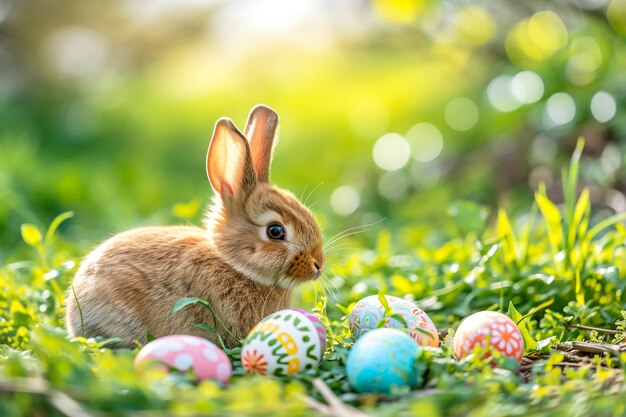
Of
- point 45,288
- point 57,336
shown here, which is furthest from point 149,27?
point 57,336

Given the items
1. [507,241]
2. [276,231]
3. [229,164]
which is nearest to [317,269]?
[276,231]

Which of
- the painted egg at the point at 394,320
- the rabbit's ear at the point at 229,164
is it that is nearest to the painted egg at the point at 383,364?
the painted egg at the point at 394,320

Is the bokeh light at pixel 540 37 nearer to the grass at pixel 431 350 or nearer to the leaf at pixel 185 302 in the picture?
the grass at pixel 431 350

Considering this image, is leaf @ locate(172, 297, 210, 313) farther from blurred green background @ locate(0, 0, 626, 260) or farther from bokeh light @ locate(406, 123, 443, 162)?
bokeh light @ locate(406, 123, 443, 162)

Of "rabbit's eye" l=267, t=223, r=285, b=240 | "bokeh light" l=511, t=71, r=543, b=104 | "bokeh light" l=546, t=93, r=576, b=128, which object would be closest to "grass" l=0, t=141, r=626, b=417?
"rabbit's eye" l=267, t=223, r=285, b=240

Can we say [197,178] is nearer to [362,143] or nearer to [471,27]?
[362,143]

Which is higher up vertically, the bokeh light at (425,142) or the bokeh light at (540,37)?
the bokeh light at (540,37)

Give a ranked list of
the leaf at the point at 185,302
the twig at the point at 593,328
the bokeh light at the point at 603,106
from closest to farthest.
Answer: the leaf at the point at 185,302 < the twig at the point at 593,328 < the bokeh light at the point at 603,106

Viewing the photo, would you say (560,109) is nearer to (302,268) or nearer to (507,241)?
(507,241)
